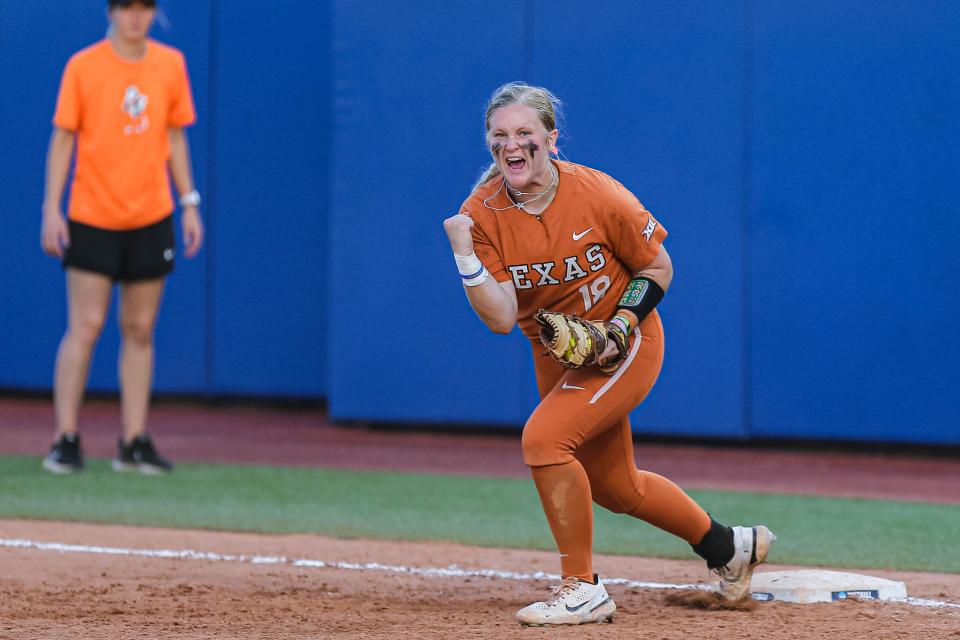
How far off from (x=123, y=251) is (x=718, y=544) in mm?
4185

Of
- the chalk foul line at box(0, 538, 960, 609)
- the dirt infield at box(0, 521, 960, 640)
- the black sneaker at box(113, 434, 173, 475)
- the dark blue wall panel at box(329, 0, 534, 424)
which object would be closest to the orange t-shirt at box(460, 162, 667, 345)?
the dirt infield at box(0, 521, 960, 640)

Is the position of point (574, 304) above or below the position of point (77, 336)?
above

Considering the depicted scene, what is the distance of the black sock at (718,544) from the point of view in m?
4.91

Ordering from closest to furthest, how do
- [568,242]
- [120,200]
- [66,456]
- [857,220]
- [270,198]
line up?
[568,242] → [120,200] → [66,456] → [857,220] → [270,198]

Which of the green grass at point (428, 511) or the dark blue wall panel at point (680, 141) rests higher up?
the dark blue wall panel at point (680, 141)

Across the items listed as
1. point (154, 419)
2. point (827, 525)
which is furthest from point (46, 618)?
point (154, 419)

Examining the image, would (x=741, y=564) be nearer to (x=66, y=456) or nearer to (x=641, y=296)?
(x=641, y=296)

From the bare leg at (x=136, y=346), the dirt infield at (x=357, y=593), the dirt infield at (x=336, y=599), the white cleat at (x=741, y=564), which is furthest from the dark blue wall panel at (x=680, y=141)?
the white cleat at (x=741, y=564)

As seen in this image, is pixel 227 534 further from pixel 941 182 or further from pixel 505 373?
pixel 941 182

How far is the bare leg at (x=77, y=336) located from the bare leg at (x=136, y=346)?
0.43ft

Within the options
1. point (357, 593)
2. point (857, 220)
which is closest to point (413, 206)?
point (857, 220)

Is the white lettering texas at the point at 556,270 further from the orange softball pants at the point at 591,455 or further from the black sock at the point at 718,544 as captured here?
the black sock at the point at 718,544

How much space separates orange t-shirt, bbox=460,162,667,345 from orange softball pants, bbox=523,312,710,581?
0.22 meters

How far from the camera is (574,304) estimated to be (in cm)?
475
